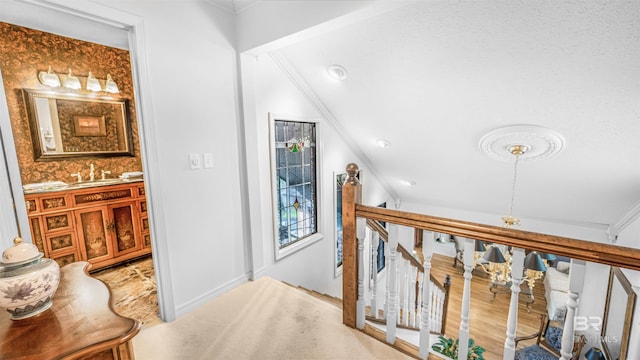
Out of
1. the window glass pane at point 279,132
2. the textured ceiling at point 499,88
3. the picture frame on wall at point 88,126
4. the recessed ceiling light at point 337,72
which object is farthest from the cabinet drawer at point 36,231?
the recessed ceiling light at point 337,72

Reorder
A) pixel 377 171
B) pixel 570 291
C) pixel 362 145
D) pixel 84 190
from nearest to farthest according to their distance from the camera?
pixel 570 291 < pixel 84 190 < pixel 362 145 < pixel 377 171

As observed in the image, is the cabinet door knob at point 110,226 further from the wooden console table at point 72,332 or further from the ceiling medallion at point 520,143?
the ceiling medallion at point 520,143

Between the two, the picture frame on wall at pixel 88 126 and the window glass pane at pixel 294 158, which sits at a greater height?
the picture frame on wall at pixel 88 126

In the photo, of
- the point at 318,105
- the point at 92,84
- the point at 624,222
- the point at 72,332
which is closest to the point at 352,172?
the point at 72,332

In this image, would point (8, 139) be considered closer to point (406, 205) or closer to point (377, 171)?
point (377, 171)

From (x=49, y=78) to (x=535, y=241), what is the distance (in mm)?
4157

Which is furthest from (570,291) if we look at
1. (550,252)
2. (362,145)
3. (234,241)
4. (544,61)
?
(362,145)

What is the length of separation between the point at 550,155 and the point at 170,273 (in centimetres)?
375

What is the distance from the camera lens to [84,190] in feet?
9.00

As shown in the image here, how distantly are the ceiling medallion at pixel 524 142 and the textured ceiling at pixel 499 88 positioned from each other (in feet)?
0.27

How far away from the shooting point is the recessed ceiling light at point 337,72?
2645mm

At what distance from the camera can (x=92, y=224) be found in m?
2.85

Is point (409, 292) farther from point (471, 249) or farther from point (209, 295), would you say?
point (209, 295)

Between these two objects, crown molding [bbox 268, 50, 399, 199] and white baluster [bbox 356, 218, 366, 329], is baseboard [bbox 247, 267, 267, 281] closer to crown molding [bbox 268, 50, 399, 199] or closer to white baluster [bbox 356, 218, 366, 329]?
white baluster [bbox 356, 218, 366, 329]
